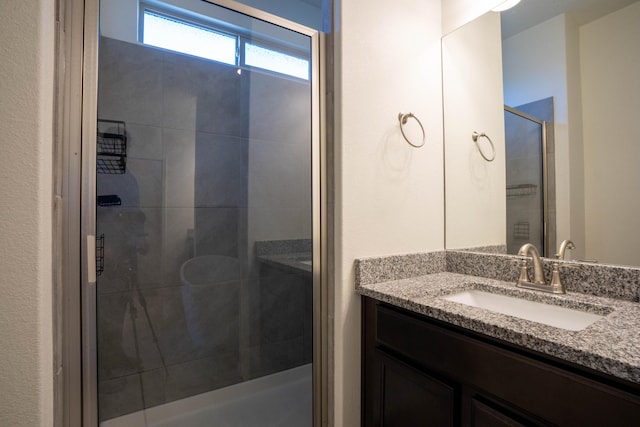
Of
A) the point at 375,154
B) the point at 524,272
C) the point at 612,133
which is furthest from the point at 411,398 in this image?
the point at 612,133

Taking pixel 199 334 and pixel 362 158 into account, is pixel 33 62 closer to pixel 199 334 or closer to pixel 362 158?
pixel 362 158

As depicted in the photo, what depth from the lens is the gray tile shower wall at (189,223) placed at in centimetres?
132

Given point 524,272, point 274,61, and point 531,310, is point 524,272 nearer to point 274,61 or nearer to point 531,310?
point 531,310

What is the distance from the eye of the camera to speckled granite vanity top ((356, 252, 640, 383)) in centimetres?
63

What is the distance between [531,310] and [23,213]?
1516mm

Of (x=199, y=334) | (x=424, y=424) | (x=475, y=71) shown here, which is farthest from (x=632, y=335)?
(x=199, y=334)

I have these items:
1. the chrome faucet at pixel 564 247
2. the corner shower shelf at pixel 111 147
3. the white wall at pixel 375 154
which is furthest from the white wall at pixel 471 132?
the corner shower shelf at pixel 111 147

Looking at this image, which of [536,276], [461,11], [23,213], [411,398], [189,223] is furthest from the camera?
[189,223]

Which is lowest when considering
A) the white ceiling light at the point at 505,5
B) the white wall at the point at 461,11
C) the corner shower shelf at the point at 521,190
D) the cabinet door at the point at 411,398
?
the cabinet door at the point at 411,398

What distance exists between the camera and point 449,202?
1.51 meters

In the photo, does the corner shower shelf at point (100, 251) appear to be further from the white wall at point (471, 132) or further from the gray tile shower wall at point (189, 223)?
the white wall at point (471, 132)

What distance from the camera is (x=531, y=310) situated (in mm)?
1075

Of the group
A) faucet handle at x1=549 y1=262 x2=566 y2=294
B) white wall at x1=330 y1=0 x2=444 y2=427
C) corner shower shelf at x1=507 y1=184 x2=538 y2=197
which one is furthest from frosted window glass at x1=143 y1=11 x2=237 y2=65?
faucet handle at x1=549 y1=262 x2=566 y2=294

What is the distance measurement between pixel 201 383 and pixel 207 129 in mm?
1337
